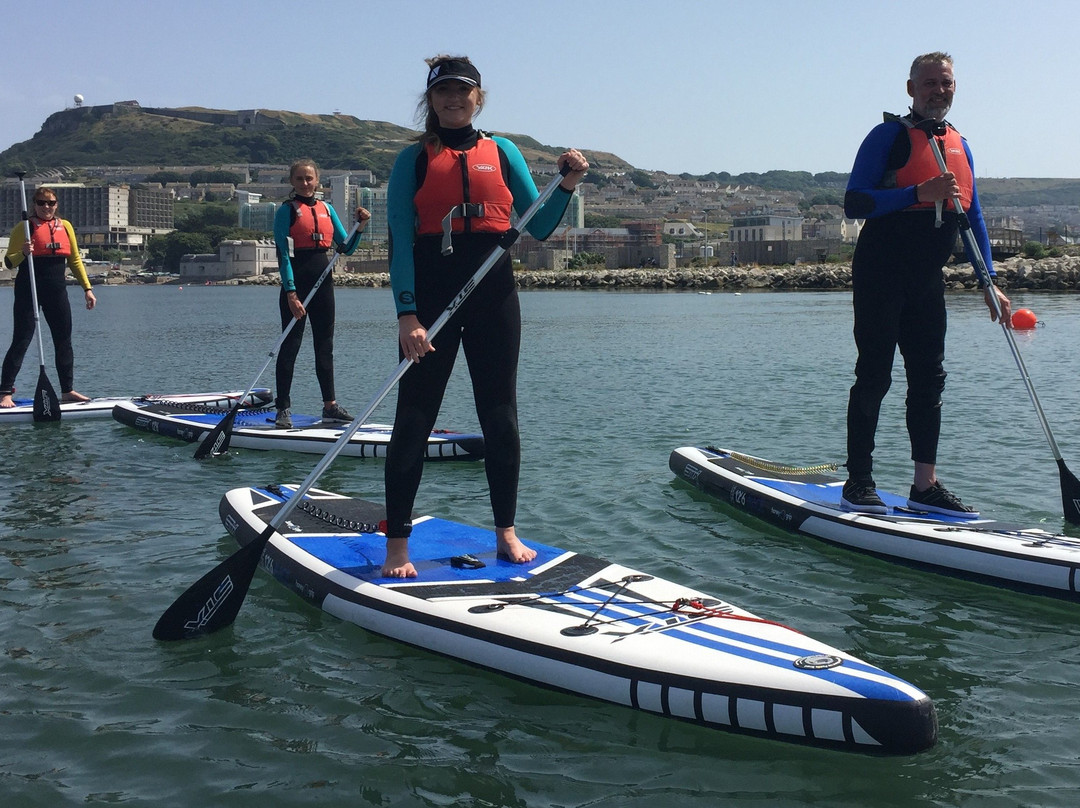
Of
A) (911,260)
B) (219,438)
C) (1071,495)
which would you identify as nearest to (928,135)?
(911,260)

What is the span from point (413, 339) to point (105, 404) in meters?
9.43

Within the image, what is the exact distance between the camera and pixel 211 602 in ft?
17.3

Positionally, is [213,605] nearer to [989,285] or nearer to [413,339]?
[413,339]

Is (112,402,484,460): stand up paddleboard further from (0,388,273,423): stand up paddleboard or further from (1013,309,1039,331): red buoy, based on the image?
(1013,309,1039,331): red buoy

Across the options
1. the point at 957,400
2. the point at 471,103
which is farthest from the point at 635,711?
the point at 957,400

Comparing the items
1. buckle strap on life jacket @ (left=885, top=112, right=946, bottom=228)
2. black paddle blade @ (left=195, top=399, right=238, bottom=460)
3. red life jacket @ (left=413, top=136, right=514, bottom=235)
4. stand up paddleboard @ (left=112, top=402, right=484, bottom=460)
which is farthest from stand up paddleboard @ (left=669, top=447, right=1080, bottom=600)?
black paddle blade @ (left=195, top=399, right=238, bottom=460)

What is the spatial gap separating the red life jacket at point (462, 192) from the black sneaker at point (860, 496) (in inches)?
127

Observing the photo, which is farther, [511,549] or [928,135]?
[928,135]

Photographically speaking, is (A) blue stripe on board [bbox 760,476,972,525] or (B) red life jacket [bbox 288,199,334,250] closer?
(A) blue stripe on board [bbox 760,476,972,525]

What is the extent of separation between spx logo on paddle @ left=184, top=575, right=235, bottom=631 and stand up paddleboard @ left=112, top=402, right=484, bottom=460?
13.2ft

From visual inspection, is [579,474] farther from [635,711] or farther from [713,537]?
[635,711]

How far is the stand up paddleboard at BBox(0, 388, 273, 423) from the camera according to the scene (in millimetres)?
12711

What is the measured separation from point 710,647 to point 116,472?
7.19 m

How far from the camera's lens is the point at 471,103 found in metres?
5.30
